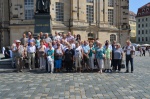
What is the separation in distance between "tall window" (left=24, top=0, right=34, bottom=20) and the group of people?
1184 inches

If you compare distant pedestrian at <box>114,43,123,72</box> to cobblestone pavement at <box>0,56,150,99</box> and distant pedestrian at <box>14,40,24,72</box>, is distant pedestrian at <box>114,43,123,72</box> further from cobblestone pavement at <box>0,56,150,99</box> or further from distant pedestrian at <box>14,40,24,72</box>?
distant pedestrian at <box>14,40,24,72</box>

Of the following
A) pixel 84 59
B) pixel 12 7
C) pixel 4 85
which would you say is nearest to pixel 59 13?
pixel 12 7

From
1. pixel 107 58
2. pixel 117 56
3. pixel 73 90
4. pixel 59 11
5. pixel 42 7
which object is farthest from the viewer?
pixel 59 11

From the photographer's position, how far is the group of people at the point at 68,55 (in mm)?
14961

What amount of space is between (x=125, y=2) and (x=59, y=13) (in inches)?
690

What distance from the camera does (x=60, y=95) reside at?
28.0 ft

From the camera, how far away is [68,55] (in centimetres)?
1500

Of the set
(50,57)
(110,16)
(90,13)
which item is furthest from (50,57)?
(110,16)

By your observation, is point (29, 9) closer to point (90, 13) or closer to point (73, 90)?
point (90, 13)

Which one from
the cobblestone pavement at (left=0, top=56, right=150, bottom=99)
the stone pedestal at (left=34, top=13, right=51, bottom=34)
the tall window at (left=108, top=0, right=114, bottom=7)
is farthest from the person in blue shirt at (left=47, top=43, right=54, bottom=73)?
the tall window at (left=108, top=0, right=114, bottom=7)

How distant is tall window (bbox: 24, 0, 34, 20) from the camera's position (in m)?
44.9

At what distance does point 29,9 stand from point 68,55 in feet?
104

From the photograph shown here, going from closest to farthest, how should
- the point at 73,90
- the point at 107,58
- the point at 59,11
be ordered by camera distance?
the point at 73,90, the point at 107,58, the point at 59,11

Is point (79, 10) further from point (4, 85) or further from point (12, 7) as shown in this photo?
point (4, 85)
